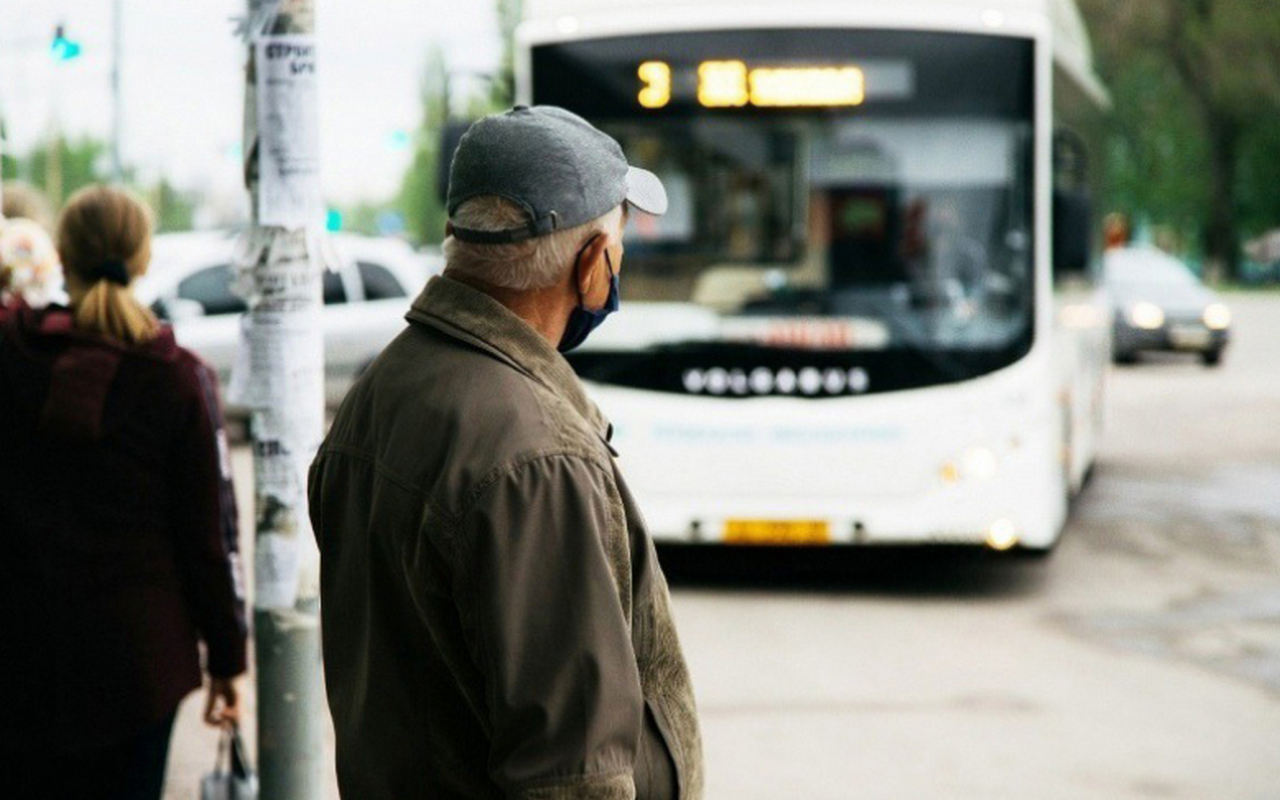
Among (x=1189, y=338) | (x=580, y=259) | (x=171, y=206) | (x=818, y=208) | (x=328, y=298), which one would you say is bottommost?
(x=1189, y=338)

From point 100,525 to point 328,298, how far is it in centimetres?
1588

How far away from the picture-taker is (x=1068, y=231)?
9844 mm

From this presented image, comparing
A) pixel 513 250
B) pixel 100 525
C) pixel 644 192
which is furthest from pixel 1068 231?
pixel 513 250

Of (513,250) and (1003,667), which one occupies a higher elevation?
(513,250)

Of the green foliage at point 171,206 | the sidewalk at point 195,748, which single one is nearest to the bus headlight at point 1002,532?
the sidewalk at point 195,748

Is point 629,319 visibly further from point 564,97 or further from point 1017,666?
point 1017,666

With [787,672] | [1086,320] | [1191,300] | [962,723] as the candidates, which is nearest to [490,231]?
[962,723]

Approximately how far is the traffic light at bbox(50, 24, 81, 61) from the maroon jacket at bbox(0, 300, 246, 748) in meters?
3.04

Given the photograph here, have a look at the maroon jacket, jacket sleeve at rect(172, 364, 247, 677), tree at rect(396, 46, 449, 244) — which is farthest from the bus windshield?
tree at rect(396, 46, 449, 244)

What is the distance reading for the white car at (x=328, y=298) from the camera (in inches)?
703

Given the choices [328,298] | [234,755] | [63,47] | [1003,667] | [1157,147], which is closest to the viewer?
[234,755]

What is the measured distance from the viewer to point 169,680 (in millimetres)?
3758

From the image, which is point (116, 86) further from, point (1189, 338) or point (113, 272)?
point (113, 272)

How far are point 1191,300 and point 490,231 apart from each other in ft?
91.2
